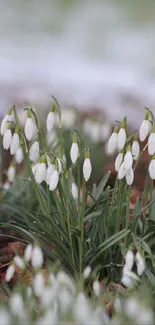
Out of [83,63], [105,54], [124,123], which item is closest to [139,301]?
[124,123]

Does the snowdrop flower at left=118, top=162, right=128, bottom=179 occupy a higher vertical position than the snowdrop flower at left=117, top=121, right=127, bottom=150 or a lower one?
lower

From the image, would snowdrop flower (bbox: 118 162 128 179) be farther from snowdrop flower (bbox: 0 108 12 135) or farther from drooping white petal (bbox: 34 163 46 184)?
snowdrop flower (bbox: 0 108 12 135)

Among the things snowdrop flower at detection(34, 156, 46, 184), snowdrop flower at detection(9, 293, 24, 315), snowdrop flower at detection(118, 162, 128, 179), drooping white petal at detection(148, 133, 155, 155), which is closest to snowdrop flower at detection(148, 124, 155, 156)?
drooping white petal at detection(148, 133, 155, 155)

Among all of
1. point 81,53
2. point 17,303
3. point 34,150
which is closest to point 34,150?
point 34,150

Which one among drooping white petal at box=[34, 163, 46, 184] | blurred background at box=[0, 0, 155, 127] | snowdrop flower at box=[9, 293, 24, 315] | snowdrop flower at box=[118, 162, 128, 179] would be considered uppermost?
blurred background at box=[0, 0, 155, 127]

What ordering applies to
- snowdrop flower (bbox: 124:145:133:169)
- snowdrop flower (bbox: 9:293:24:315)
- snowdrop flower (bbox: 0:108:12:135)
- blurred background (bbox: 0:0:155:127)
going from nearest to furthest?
snowdrop flower (bbox: 9:293:24:315) < snowdrop flower (bbox: 124:145:133:169) < snowdrop flower (bbox: 0:108:12:135) < blurred background (bbox: 0:0:155:127)

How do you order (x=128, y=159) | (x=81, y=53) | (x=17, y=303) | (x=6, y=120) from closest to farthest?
(x=17, y=303), (x=128, y=159), (x=6, y=120), (x=81, y=53)

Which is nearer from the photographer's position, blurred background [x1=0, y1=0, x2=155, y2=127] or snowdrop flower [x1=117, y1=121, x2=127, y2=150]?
snowdrop flower [x1=117, y1=121, x2=127, y2=150]

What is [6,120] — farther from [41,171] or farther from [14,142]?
[41,171]

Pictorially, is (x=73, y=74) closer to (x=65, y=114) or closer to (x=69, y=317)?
(x=65, y=114)

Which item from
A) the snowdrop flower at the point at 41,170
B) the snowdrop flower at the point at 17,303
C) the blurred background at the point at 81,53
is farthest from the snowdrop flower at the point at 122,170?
the blurred background at the point at 81,53

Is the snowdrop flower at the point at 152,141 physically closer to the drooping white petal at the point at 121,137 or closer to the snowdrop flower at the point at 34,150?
the drooping white petal at the point at 121,137
